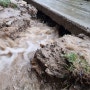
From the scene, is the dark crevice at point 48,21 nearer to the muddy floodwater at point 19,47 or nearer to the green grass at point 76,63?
the muddy floodwater at point 19,47

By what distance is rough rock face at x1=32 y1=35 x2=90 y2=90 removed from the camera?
3113 mm

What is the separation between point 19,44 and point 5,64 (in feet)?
3.01

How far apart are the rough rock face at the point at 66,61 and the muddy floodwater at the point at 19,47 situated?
10.1 inches

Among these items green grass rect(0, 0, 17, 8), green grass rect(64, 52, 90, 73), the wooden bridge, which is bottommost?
green grass rect(0, 0, 17, 8)

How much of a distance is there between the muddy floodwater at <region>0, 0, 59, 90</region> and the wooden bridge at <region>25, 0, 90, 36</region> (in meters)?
0.49

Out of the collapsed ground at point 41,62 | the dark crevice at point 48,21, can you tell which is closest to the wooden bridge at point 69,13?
the dark crevice at point 48,21

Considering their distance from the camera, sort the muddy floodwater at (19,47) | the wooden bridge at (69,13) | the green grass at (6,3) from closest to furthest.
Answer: the muddy floodwater at (19,47) < the wooden bridge at (69,13) < the green grass at (6,3)

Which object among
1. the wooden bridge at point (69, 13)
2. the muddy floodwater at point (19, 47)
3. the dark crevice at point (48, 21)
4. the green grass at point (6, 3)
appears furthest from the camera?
the green grass at point (6, 3)

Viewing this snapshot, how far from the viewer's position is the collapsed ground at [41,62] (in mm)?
3174

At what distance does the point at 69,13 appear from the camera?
18.2 feet

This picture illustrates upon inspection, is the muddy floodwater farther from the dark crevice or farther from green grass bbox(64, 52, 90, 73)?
green grass bbox(64, 52, 90, 73)

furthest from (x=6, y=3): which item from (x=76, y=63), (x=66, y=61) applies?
(x=76, y=63)

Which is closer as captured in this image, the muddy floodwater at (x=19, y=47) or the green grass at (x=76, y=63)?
the green grass at (x=76, y=63)

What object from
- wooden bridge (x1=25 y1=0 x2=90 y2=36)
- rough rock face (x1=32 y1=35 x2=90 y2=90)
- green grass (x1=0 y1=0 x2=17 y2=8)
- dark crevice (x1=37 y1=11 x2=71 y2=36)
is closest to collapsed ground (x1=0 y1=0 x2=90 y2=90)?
rough rock face (x1=32 y1=35 x2=90 y2=90)
